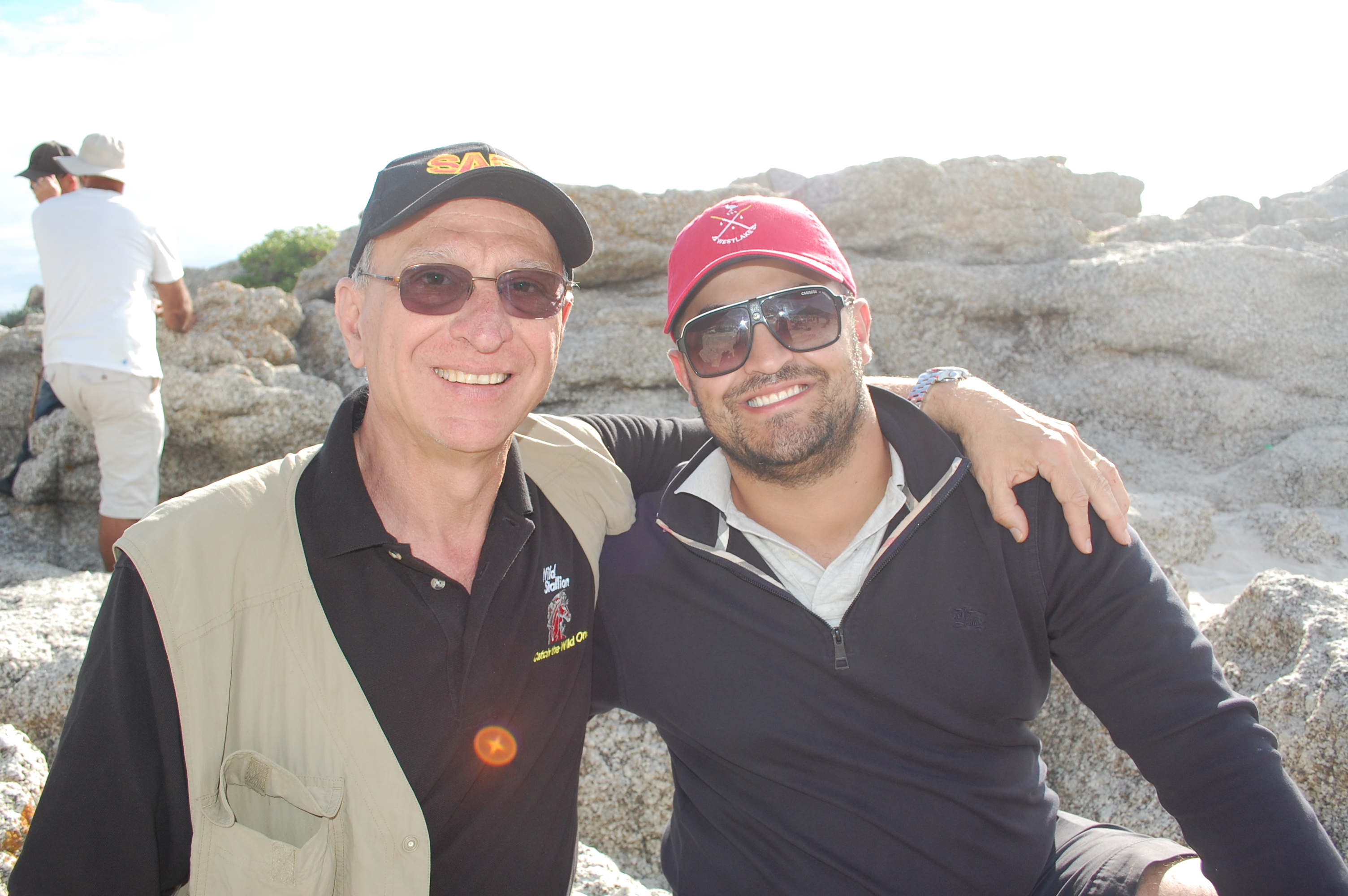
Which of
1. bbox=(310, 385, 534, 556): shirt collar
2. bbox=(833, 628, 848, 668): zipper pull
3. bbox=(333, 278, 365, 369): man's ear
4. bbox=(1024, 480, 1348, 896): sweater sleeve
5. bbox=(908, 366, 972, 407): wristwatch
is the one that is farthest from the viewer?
bbox=(908, 366, 972, 407): wristwatch

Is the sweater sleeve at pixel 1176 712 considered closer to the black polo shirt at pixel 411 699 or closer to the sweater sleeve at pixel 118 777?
the black polo shirt at pixel 411 699

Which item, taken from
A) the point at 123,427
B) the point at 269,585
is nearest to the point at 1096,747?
the point at 269,585

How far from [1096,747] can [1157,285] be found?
5.71 meters

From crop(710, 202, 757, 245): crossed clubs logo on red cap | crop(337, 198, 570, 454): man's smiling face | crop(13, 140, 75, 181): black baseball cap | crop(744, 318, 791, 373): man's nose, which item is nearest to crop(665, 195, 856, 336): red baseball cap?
crop(710, 202, 757, 245): crossed clubs logo on red cap

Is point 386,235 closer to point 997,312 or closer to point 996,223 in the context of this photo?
point 997,312

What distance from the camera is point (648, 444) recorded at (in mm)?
3393

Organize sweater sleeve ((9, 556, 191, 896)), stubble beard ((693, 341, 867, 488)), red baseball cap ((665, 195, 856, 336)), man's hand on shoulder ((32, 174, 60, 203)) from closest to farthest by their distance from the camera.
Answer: sweater sleeve ((9, 556, 191, 896)) → stubble beard ((693, 341, 867, 488)) → red baseball cap ((665, 195, 856, 336)) → man's hand on shoulder ((32, 174, 60, 203))

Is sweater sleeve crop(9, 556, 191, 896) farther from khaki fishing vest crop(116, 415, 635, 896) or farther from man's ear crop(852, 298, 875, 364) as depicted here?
man's ear crop(852, 298, 875, 364)

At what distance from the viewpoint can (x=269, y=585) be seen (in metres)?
2.06

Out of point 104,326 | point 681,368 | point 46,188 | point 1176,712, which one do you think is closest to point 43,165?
point 46,188

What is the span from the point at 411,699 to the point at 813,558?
148 centimetres

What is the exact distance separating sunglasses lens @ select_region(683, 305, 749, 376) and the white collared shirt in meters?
0.46

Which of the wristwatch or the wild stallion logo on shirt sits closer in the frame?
the wild stallion logo on shirt

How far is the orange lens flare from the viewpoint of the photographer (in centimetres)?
223
